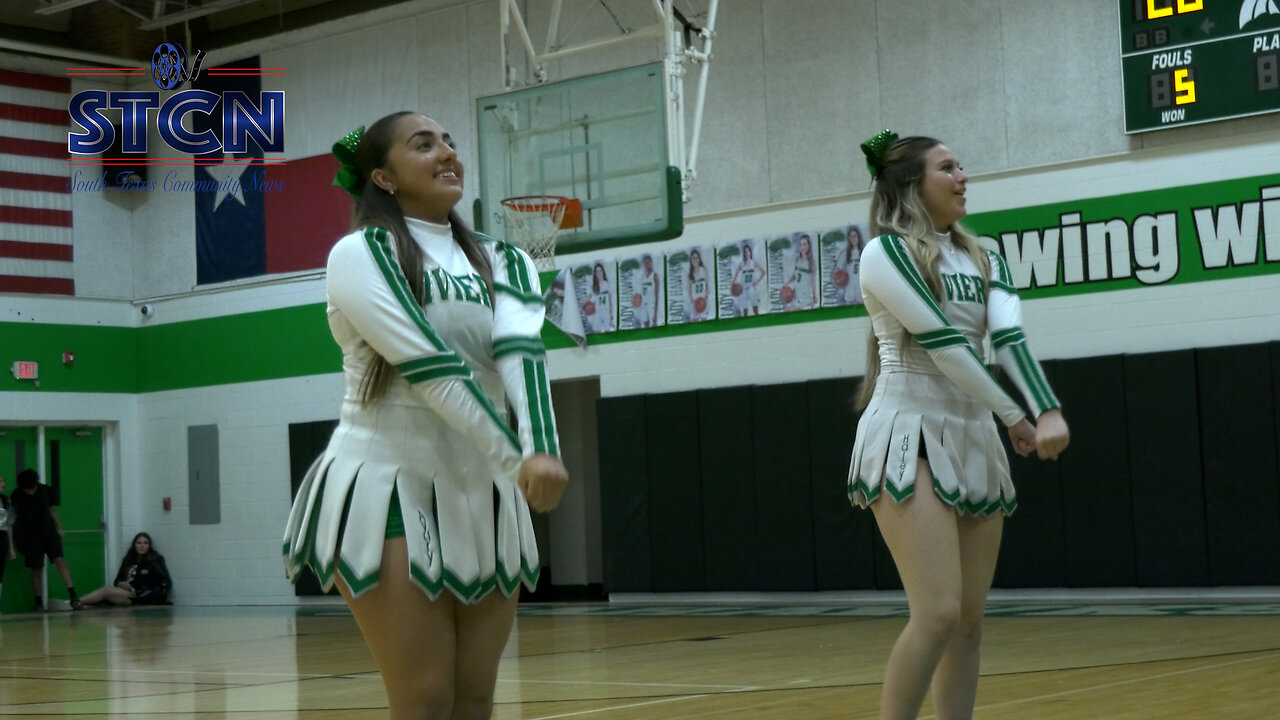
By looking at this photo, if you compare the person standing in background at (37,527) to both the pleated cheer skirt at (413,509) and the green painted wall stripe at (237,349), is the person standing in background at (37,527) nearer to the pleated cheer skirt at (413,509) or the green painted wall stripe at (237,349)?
the green painted wall stripe at (237,349)

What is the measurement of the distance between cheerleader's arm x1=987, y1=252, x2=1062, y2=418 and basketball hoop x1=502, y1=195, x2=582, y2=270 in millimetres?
8253

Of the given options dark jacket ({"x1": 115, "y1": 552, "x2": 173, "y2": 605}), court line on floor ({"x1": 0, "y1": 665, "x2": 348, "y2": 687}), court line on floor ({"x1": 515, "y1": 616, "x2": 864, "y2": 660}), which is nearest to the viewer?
court line on floor ({"x1": 0, "y1": 665, "x2": 348, "y2": 687})

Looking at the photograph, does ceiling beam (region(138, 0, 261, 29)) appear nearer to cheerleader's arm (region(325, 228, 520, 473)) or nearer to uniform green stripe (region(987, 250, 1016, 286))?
uniform green stripe (region(987, 250, 1016, 286))

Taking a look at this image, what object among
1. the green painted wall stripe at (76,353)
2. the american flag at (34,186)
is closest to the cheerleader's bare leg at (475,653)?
the green painted wall stripe at (76,353)

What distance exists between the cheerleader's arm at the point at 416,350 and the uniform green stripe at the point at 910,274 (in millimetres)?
1413

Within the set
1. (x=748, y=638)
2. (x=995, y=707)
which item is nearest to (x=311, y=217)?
(x=748, y=638)

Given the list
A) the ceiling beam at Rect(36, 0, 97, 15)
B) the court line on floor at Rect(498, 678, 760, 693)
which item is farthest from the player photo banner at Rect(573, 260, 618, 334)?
the court line on floor at Rect(498, 678, 760, 693)

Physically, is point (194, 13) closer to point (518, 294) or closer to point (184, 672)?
point (184, 672)

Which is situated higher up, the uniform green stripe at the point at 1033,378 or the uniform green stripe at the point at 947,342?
the uniform green stripe at the point at 947,342

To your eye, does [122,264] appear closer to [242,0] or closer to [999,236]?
[242,0]

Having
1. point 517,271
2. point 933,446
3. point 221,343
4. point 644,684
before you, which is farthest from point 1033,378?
point 221,343

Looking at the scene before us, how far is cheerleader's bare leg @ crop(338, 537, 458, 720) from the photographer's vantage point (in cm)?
285

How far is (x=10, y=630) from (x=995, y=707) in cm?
1163

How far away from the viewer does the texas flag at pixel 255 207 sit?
57.0 ft
